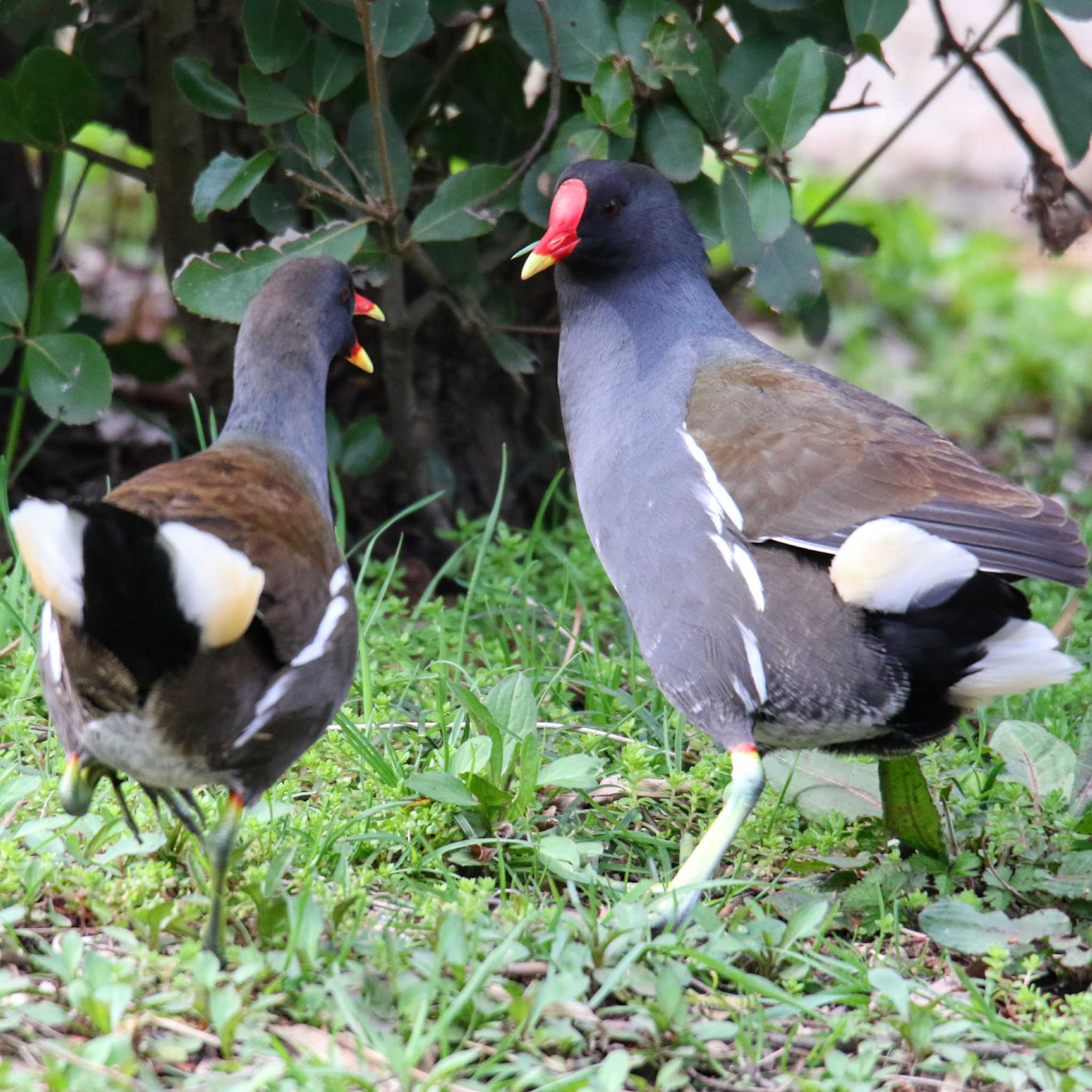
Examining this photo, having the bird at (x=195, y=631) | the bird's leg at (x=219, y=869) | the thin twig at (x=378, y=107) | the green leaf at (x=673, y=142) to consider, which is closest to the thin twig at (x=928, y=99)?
the green leaf at (x=673, y=142)

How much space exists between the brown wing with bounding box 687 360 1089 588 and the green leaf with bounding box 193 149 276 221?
1.34m

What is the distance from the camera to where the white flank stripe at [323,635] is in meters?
2.42

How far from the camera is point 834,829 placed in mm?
3057

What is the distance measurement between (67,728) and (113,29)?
7.86 feet

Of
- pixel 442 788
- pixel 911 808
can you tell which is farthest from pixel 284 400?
pixel 911 808

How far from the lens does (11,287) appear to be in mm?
3758

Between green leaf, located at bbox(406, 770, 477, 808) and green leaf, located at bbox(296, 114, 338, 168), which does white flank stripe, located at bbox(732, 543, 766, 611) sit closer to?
green leaf, located at bbox(406, 770, 477, 808)

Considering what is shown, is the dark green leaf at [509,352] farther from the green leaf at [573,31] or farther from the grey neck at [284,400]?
the grey neck at [284,400]

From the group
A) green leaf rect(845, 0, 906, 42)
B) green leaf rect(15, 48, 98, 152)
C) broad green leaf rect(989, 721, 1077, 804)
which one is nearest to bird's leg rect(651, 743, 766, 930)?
broad green leaf rect(989, 721, 1077, 804)

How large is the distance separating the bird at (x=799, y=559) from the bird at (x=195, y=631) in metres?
0.65

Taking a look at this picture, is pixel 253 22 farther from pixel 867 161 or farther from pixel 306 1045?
pixel 306 1045

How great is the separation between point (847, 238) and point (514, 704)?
2130mm

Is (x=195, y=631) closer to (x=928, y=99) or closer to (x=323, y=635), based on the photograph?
(x=323, y=635)

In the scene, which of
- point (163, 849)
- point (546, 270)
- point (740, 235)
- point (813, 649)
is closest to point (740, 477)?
point (813, 649)
